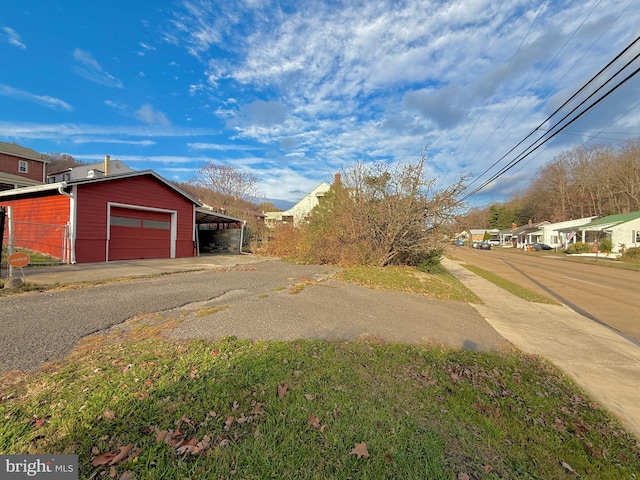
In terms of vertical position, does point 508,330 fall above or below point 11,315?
below

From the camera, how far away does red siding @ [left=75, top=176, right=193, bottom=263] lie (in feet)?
37.6

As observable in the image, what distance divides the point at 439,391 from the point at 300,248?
43.7ft

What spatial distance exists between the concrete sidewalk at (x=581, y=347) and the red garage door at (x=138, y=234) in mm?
15123

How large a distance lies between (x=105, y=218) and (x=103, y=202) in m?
0.72

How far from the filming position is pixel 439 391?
117 inches

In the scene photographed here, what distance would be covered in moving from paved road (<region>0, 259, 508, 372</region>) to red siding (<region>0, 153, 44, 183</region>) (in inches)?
1338

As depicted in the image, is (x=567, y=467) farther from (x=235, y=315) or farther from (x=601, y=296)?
(x=601, y=296)

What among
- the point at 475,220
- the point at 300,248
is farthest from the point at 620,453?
the point at 300,248

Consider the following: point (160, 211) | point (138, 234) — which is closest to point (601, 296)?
point (160, 211)

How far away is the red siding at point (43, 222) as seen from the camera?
37.6 feet

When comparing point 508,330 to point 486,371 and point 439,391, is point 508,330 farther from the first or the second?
point 439,391

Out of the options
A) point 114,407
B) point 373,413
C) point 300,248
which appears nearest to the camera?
point 114,407

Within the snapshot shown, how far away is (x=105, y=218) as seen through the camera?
40.5 ft

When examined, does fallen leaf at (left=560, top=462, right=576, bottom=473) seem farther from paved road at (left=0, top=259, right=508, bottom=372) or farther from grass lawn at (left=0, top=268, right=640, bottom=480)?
paved road at (left=0, top=259, right=508, bottom=372)
